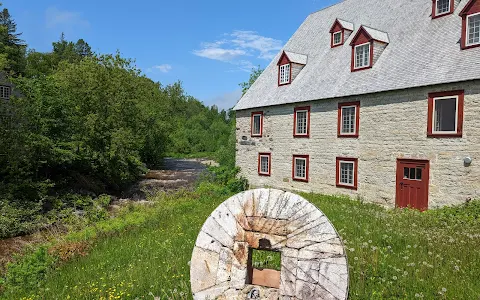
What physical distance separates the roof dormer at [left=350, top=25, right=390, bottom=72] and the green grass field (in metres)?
8.41

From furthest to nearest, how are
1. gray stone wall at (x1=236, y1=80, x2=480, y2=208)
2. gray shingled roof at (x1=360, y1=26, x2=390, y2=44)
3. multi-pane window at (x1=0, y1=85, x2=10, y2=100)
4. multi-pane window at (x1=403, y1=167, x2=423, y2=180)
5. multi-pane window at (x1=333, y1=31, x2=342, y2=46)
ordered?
multi-pane window at (x1=0, y1=85, x2=10, y2=100), multi-pane window at (x1=333, y1=31, x2=342, y2=46), gray shingled roof at (x1=360, y1=26, x2=390, y2=44), multi-pane window at (x1=403, y1=167, x2=423, y2=180), gray stone wall at (x1=236, y1=80, x2=480, y2=208)

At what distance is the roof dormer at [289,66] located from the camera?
20.6 m

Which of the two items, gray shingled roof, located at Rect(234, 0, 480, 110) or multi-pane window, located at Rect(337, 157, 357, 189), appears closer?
gray shingled roof, located at Rect(234, 0, 480, 110)

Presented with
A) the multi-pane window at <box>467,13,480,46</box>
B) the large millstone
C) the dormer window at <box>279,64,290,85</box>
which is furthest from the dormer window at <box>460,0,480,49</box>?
the large millstone

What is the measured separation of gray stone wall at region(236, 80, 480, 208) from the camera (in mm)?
12414

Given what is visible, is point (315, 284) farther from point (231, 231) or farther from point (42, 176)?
point (42, 176)

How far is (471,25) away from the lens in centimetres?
1320

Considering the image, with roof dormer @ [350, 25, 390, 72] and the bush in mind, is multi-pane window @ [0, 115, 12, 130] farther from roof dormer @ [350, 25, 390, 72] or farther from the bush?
roof dormer @ [350, 25, 390, 72]

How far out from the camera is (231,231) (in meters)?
4.18

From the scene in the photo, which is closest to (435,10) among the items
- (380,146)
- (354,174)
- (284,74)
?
(380,146)

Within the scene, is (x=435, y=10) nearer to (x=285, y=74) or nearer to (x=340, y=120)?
(x=340, y=120)

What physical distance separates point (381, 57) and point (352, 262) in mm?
13047

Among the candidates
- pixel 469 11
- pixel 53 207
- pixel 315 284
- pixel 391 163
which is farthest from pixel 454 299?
pixel 53 207

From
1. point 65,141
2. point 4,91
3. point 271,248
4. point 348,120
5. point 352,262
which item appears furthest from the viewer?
point 4,91
